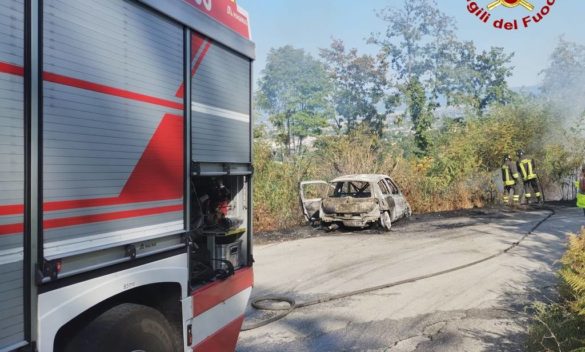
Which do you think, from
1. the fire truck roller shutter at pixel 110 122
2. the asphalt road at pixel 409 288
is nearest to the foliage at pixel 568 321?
the asphalt road at pixel 409 288

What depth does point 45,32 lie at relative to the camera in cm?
216

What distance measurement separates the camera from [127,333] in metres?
2.57

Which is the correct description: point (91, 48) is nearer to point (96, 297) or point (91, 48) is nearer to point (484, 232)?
point (96, 297)

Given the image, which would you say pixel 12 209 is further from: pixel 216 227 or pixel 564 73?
pixel 564 73

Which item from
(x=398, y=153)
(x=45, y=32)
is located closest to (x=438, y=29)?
(x=398, y=153)

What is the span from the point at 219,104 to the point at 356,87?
87.6 feet

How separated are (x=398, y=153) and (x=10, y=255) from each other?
1821 cm

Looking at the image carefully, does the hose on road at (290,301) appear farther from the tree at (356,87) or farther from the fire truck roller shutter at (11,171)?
the tree at (356,87)

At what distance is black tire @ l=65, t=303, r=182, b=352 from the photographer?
7.78 ft

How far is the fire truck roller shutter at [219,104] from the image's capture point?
337 centimetres

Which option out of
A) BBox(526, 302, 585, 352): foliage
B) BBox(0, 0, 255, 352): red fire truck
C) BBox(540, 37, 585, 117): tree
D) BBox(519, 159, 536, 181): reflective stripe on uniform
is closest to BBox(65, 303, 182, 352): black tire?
BBox(0, 0, 255, 352): red fire truck

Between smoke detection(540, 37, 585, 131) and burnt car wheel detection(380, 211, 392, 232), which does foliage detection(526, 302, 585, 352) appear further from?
smoke detection(540, 37, 585, 131)

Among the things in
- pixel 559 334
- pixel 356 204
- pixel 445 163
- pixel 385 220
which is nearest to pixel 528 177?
pixel 445 163

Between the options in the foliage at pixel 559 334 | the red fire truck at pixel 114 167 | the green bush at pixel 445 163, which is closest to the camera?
the red fire truck at pixel 114 167
